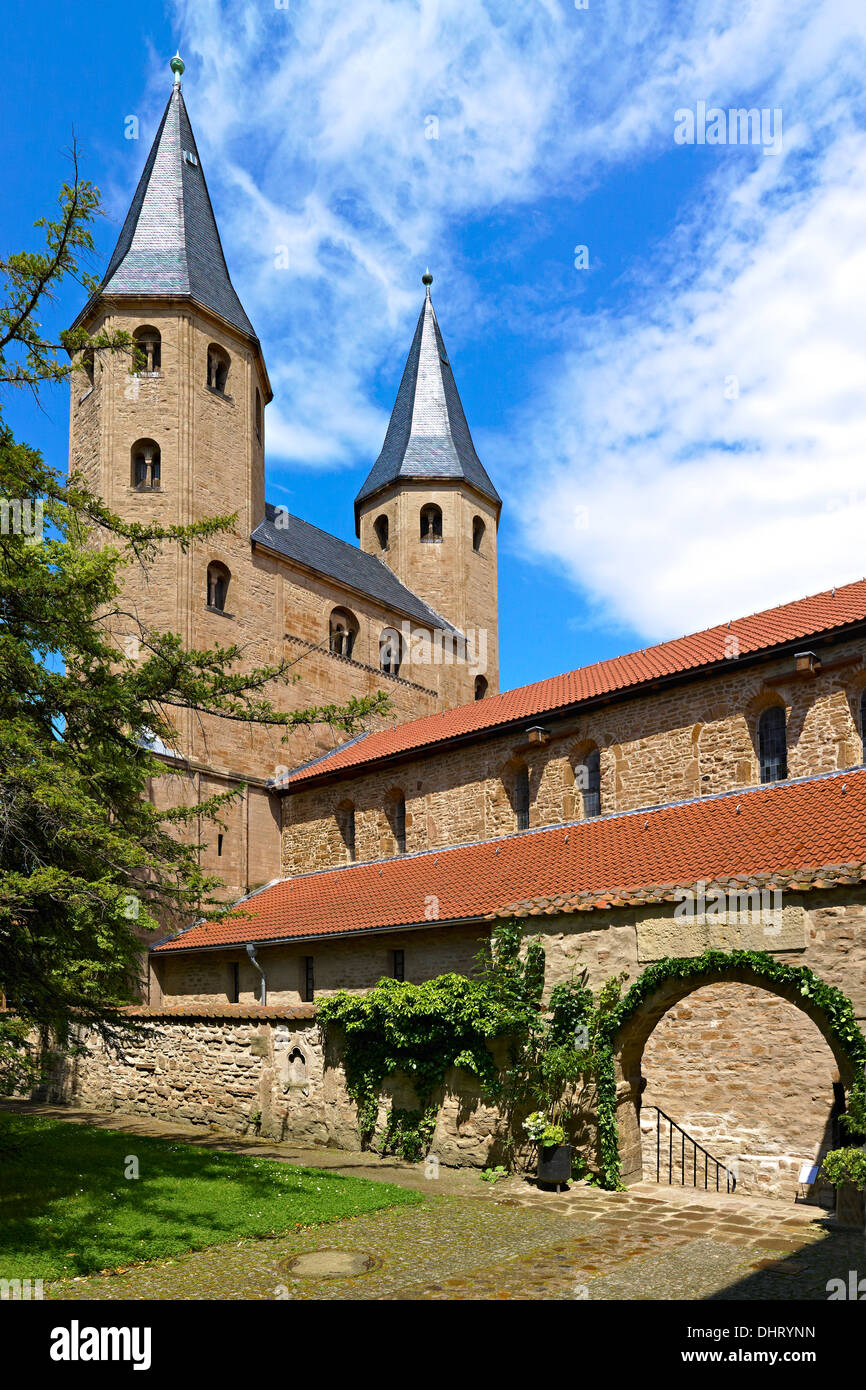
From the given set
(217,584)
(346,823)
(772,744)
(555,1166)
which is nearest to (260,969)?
(346,823)

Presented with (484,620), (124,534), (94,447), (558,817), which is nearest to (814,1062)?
(558,817)

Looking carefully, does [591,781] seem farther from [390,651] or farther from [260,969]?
[390,651]

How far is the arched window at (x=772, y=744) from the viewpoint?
17391 millimetres

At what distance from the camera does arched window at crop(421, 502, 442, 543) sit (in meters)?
39.4

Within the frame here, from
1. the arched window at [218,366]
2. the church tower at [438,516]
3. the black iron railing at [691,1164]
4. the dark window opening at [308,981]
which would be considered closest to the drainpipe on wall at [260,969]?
the dark window opening at [308,981]

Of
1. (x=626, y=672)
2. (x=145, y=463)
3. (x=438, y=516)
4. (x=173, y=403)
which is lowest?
(x=626, y=672)

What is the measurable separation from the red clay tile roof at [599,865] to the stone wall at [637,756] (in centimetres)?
88

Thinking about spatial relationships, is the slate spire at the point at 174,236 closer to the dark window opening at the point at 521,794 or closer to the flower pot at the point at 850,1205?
the dark window opening at the point at 521,794

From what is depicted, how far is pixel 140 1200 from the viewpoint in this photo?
10344mm

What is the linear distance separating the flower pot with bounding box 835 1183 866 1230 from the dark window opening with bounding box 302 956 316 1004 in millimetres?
10677

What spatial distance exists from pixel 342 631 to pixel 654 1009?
22449mm

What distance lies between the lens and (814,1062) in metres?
13.2
